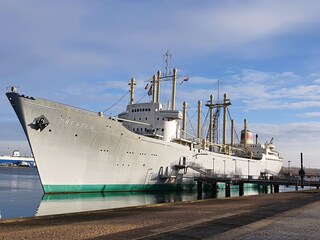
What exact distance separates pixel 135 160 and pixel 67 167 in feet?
23.1

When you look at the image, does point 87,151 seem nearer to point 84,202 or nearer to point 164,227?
point 84,202

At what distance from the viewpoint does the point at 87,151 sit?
28484mm

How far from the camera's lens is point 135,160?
1281 inches

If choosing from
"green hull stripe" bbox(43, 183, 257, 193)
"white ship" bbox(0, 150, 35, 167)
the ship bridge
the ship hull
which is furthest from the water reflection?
"white ship" bbox(0, 150, 35, 167)

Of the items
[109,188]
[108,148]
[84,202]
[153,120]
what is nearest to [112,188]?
[109,188]

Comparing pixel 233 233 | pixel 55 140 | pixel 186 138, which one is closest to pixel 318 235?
pixel 233 233

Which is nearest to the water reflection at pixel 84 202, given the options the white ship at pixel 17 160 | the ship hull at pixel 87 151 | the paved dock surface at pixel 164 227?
the ship hull at pixel 87 151

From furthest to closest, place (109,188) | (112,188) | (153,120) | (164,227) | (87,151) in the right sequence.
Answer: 1. (153,120)
2. (112,188)
3. (109,188)
4. (87,151)
5. (164,227)

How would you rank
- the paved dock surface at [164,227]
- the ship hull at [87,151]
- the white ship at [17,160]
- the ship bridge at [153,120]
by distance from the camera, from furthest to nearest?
the white ship at [17,160] < the ship bridge at [153,120] < the ship hull at [87,151] < the paved dock surface at [164,227]

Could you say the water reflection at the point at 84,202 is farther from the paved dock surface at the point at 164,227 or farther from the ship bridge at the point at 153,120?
the paved dock surface at the point at 164,227

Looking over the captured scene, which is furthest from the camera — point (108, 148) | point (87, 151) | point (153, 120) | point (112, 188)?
point (153, 120)

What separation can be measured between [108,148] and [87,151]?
6.83ft

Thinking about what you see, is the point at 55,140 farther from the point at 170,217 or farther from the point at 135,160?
the point at 170,217

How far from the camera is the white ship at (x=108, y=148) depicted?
2612cm
